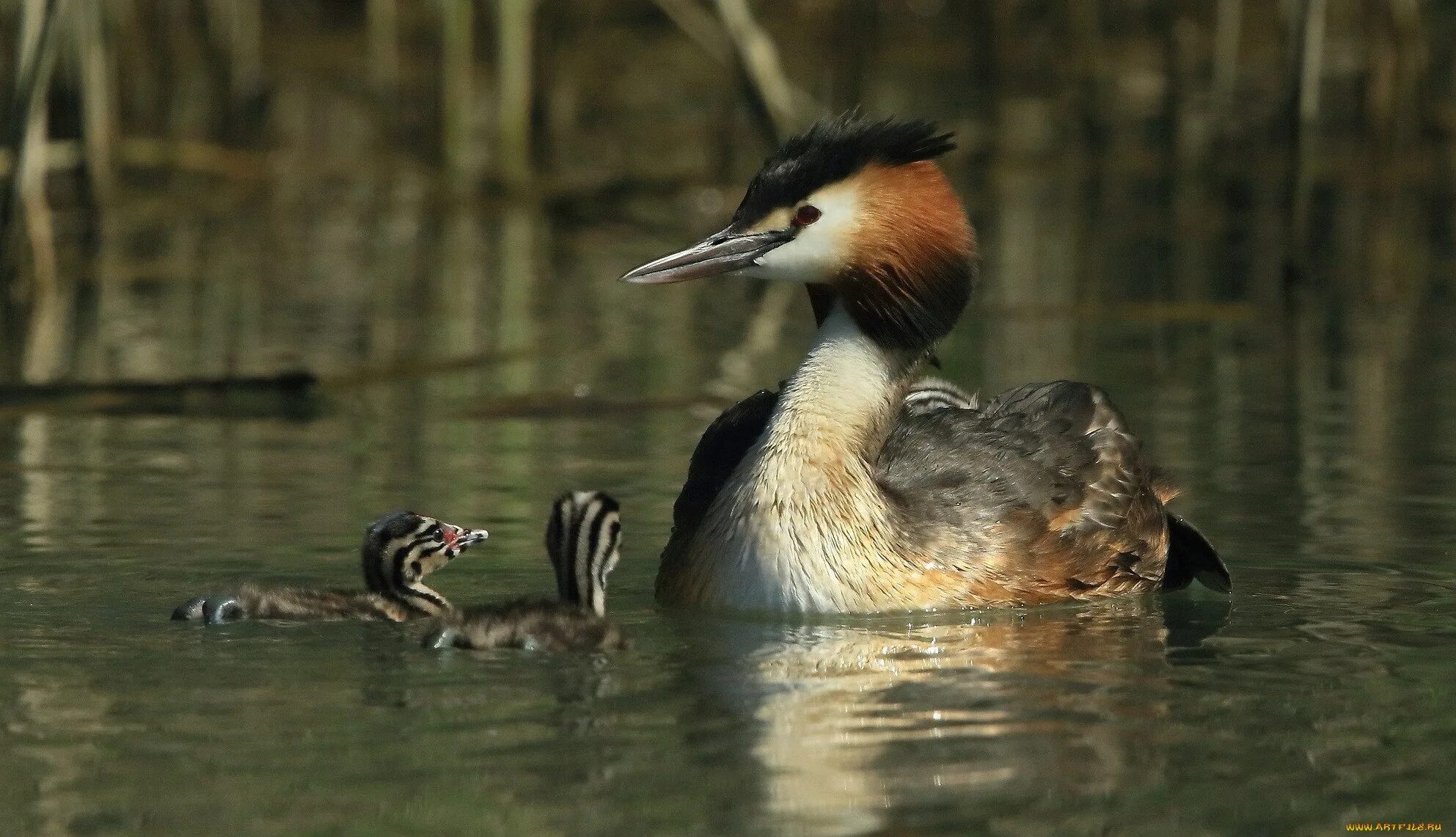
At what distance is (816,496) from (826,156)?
105 cm

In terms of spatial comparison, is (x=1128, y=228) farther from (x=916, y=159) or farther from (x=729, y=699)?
(x=729, y=699)

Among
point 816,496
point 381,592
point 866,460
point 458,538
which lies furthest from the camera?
point 866,460

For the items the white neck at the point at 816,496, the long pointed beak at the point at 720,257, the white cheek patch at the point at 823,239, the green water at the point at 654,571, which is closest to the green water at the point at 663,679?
the green water at the point at 654,571

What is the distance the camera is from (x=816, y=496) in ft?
25.0

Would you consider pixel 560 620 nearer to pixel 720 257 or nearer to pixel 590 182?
pixel 720 257

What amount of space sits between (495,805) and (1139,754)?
1.44 metres

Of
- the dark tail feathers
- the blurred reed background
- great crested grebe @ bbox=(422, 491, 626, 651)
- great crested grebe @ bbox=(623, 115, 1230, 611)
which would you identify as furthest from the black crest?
the blurred reed background

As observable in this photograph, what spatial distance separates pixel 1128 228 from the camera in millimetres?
17969

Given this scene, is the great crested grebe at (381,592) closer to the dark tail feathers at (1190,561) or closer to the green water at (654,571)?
the green water at (654,571)

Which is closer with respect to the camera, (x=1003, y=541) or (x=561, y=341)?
(x=1003, y=541)

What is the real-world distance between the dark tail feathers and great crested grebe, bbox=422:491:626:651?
206 centimetres

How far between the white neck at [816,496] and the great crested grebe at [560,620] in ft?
1.56

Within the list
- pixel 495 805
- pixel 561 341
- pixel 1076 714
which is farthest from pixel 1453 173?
pixel 495 805

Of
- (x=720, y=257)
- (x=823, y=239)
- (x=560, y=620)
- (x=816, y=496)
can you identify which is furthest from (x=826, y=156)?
(x=560, y=620)
